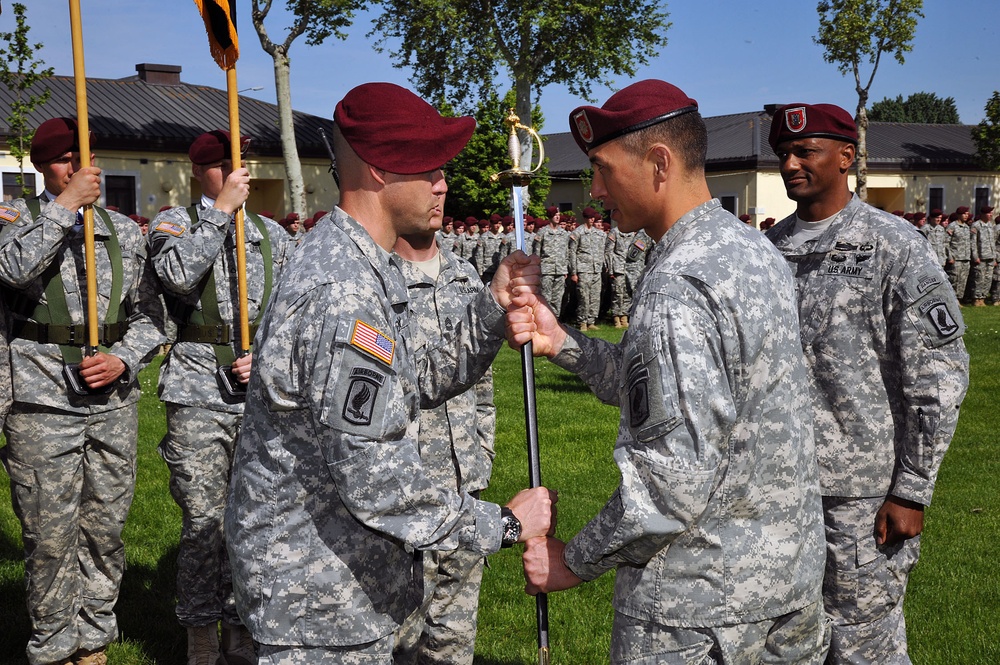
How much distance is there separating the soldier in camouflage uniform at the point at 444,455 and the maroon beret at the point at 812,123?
164 centimetres

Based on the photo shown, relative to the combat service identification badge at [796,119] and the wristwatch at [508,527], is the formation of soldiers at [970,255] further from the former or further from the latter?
the wristwatch at [508,527]

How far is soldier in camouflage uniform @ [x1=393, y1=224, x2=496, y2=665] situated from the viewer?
455 cm

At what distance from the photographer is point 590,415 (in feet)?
36.6

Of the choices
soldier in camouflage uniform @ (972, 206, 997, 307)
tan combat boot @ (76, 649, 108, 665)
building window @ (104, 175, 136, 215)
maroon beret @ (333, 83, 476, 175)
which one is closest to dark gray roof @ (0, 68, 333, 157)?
building window @ (104, 175, 136, 215)

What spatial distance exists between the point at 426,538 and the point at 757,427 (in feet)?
3.11

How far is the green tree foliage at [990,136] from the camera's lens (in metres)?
38.7

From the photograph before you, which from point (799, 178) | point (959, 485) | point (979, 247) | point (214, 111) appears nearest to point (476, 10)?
point (214, 111)

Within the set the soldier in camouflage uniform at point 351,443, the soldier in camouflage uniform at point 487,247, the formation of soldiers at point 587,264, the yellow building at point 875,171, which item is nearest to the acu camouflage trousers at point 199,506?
the soldier in camouflage uniform at point 351,443

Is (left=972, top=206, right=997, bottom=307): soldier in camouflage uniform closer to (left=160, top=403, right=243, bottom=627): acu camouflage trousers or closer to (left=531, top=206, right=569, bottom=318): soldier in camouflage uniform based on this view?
(left=531, top=206, right=569, bottom=318): soldier in camouflage uniform

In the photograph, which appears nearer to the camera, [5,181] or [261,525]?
[261,525]

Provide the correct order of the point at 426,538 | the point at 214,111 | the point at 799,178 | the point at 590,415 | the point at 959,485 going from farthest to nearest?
the point at 214,111
the point at 590,415
the point at 959,485
the point at 799,178
the point at 426,538

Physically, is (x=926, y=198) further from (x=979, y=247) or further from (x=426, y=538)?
(x=426, y=538)

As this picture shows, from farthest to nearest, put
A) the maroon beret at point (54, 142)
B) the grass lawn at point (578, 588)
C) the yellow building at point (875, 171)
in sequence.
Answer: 1. the yellow building at point (875, 171)
2. the grass lawn at point (578, 588)
3. the maroon beret at point (54, 142)

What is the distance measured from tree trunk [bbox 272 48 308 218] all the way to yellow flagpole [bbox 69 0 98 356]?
23716 mm
